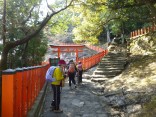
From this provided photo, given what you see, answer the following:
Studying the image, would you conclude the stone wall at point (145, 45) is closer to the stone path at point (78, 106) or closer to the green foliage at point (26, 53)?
the stone path at point (78, 106)

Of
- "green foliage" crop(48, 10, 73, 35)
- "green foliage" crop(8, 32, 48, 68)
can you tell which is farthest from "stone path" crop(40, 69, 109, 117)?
"green foliage" crop(8, 32, 48, 68)

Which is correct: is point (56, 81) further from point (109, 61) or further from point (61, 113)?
point (109, 61)

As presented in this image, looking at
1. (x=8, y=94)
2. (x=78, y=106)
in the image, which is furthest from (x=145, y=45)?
(x=8, y=94)

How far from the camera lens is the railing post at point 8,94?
3.89 meters

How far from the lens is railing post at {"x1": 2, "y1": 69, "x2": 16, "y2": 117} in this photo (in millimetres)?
3890

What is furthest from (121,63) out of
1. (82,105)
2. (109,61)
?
(82,105)

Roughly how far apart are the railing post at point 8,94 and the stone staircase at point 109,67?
40.5 feet

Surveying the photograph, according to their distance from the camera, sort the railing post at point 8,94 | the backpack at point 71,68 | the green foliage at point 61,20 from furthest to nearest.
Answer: the green foliage at point 61,20
the backpack at point 71,68
the railing post at point 8,94

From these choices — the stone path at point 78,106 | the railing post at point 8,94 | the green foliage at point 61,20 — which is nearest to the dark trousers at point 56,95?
the stone path at point 78,106

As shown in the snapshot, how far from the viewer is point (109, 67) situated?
59.9 feet

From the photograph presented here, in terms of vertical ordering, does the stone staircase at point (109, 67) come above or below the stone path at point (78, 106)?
above

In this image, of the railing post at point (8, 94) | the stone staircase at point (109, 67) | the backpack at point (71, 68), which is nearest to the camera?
the railing post at point (8, 94)

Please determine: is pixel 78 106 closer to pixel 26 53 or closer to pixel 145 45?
pixel 145 45

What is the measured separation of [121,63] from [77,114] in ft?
35.2
